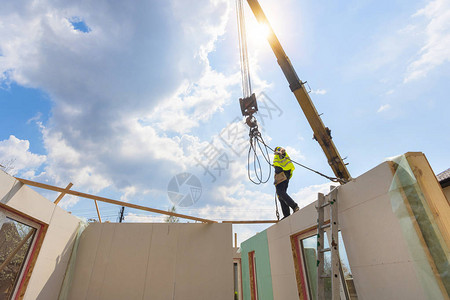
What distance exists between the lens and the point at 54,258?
4145 millimetres

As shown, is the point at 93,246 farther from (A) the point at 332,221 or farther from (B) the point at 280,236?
(A) the point at 332,221

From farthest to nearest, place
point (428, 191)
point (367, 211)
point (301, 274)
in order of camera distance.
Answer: point (301, 274)
point (367, 211)
point (428, 191)

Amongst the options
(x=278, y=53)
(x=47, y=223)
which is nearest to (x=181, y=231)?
(x=47, y=223)

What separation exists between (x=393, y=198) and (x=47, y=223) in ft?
17.3

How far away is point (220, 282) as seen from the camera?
4570mm

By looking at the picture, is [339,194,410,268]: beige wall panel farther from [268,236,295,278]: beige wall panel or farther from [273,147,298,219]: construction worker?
[273,147,298,219]: construction worker

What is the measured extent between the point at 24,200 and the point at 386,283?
4.88 meters

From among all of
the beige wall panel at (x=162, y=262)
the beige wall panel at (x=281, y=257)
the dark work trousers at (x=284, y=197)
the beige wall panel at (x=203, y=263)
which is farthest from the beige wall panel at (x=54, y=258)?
the dark work trousers at (x=284, y=197)

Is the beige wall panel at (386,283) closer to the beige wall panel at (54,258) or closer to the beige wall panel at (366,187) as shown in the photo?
the beige wall panel at (366,187)

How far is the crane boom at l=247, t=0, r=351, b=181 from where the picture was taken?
15.8 ft

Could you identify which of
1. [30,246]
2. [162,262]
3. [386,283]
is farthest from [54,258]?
[386,283]

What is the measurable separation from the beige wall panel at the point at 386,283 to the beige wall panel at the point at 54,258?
491 centimetres

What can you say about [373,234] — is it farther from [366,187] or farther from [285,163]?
[285,163]

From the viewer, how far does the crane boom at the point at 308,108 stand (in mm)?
4809
